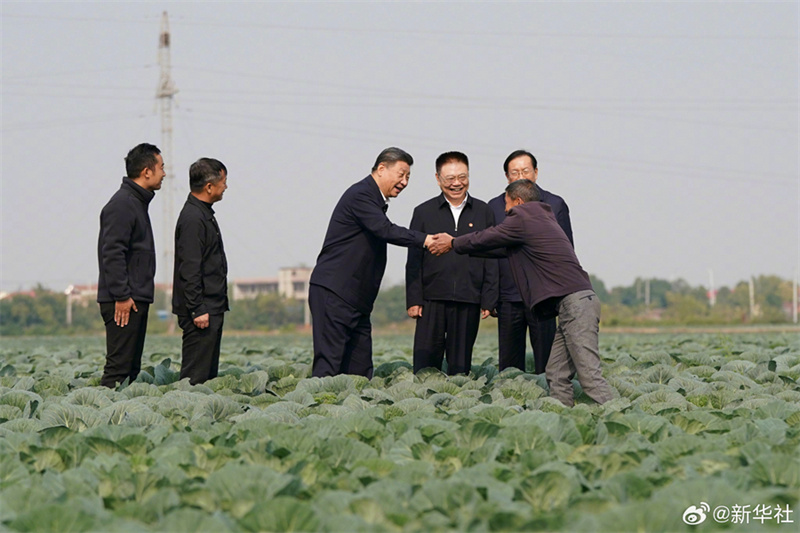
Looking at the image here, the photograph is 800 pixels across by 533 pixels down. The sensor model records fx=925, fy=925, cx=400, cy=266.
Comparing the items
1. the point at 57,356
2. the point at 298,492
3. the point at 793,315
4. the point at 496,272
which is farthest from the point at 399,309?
the point at 298,492

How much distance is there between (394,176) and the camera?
676cm

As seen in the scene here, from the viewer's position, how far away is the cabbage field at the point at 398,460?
121 inches

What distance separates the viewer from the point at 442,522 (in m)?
3.11

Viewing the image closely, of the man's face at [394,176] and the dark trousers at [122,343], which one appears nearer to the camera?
the dark trousers at [122,343]

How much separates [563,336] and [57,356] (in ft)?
22.1

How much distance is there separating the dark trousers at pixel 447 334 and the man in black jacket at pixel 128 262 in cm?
202

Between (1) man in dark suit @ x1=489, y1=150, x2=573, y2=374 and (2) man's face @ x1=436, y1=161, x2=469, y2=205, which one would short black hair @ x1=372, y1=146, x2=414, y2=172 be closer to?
(2) man's face @ x1=436, y1=161, x2=469, y2=205

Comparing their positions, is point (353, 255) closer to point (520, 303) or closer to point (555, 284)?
point (520, 303)

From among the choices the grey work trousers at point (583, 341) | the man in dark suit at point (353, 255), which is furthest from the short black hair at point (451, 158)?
the grey work trousers at point (583, 341)

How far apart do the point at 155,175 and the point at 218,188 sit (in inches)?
18.4
